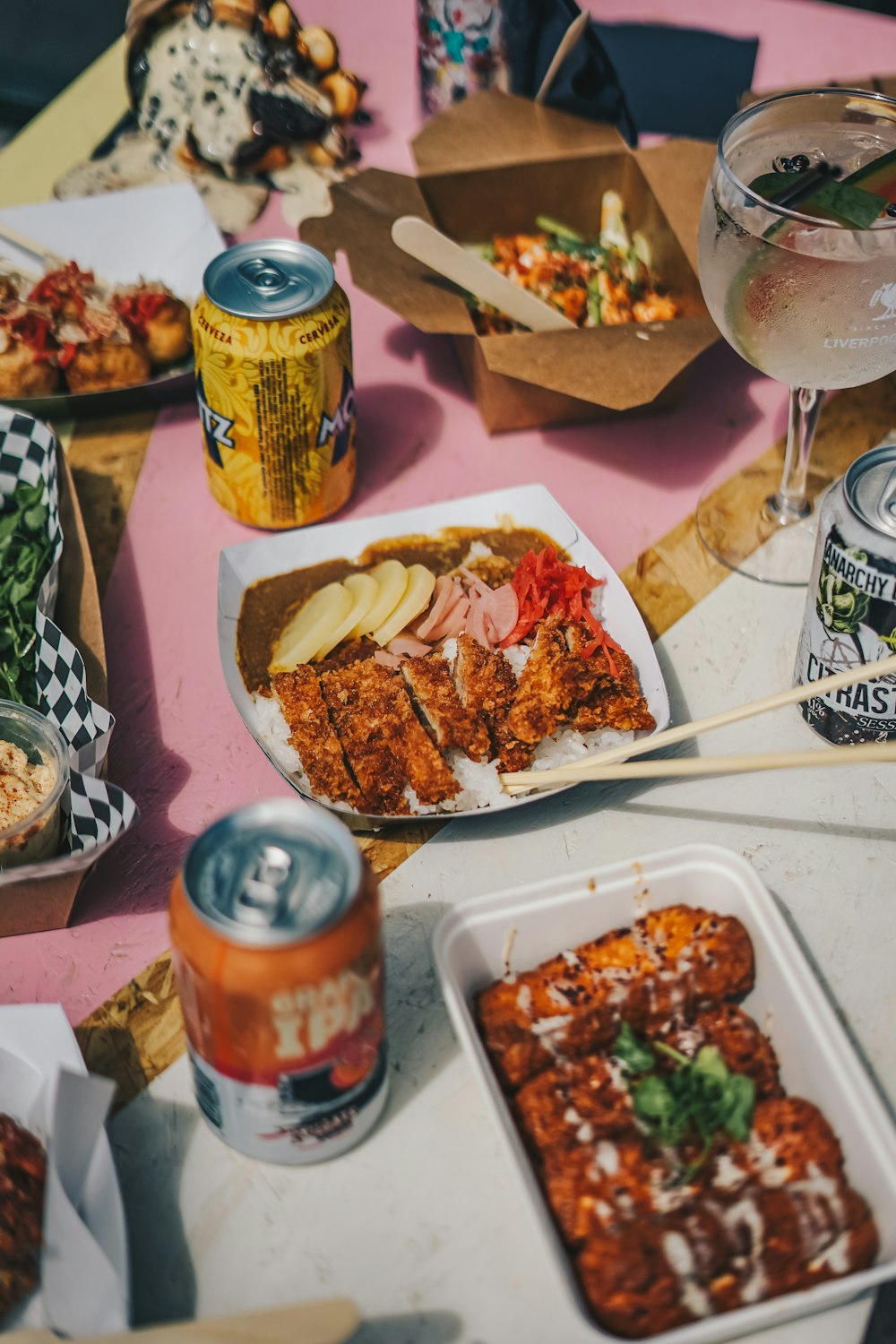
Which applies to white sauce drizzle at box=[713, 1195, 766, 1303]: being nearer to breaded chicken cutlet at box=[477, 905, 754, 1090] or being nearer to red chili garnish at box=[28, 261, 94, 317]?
breaded chicken cutlet at box=[477, 905, 754, 1090]

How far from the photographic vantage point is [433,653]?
1488 mm

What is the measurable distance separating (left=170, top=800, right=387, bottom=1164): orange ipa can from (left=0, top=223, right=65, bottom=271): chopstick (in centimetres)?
136

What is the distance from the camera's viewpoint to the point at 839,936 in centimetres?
128

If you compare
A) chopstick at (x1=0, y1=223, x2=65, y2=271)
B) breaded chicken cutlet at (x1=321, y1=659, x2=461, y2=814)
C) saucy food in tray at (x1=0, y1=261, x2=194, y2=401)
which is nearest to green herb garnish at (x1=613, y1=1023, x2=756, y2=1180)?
breaded chicken cutlet at (x1=321, y1=659, x2=461, y2=814)

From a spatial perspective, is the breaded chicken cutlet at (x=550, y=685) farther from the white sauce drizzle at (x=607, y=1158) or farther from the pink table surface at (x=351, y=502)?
the white sauce drizzle at (x=607, y=1158)

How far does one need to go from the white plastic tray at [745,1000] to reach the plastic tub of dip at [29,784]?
433 mm

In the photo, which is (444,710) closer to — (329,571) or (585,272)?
(329,571)

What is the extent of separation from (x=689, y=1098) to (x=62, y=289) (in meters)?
1.47

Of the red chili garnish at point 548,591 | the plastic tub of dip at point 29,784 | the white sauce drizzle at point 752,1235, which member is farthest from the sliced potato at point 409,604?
the white sauce drizzle at point 752,1235

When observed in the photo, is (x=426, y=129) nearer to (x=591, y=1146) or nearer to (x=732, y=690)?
(x=732, y=690)

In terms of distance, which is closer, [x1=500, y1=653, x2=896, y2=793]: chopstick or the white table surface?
the white table surface

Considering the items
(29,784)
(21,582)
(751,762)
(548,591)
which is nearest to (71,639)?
(21,582)

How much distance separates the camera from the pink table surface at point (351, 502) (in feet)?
4.32

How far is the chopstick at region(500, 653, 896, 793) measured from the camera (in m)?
1.23
